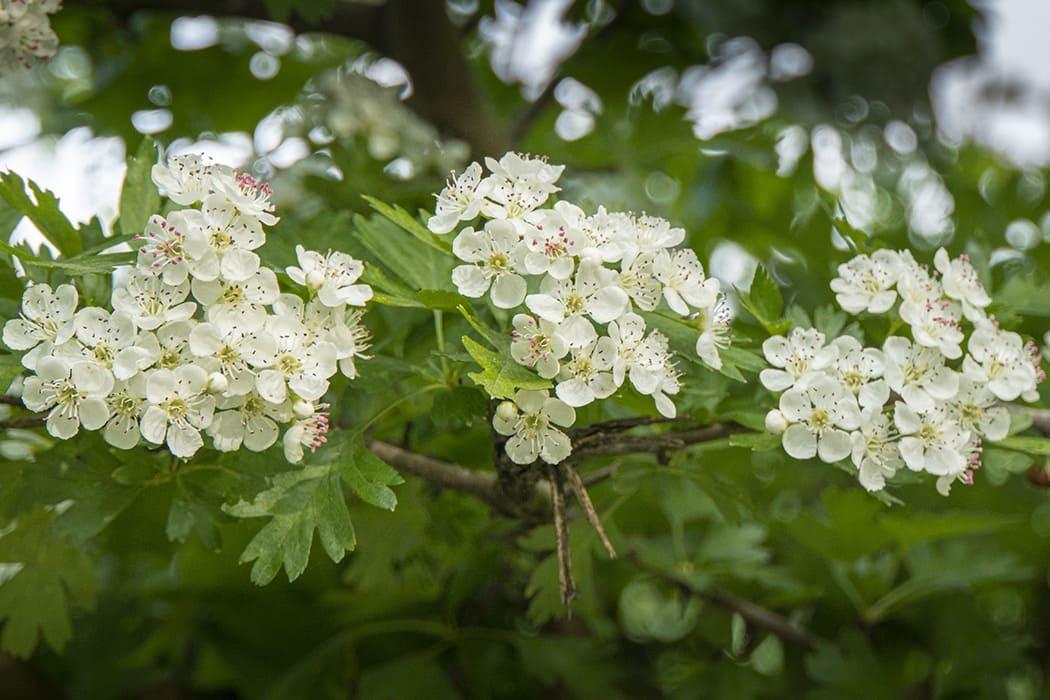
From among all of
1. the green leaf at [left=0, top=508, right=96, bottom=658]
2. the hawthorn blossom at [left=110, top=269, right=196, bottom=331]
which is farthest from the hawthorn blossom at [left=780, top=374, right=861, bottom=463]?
the green leaf at [left=0, top=508, right=96, bottom=658]

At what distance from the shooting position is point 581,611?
1.25m

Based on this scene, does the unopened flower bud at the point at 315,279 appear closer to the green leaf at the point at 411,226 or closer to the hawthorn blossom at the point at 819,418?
the green leaf at the point at 411,226

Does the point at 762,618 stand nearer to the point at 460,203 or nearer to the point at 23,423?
the point at 460,203

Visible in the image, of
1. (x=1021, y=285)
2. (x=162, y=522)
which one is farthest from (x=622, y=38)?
(x=162, y=522)

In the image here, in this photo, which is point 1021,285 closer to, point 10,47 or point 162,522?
point 162,522

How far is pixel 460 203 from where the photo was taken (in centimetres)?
77

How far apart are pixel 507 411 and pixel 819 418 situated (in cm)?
23

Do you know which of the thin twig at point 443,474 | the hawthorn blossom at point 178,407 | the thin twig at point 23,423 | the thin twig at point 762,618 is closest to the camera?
the hawthorn blossom at point 178,407

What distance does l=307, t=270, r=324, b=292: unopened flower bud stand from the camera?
0.72m

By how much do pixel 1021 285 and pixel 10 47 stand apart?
3.26 ft

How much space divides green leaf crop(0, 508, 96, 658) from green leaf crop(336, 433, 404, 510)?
0.32m

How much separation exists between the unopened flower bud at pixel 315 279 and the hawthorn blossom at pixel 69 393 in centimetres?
14

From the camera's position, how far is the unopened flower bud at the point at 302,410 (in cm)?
70

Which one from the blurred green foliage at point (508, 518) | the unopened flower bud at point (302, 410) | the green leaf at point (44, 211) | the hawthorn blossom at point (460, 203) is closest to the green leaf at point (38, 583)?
the blurred green foliage at point (508, 518)
